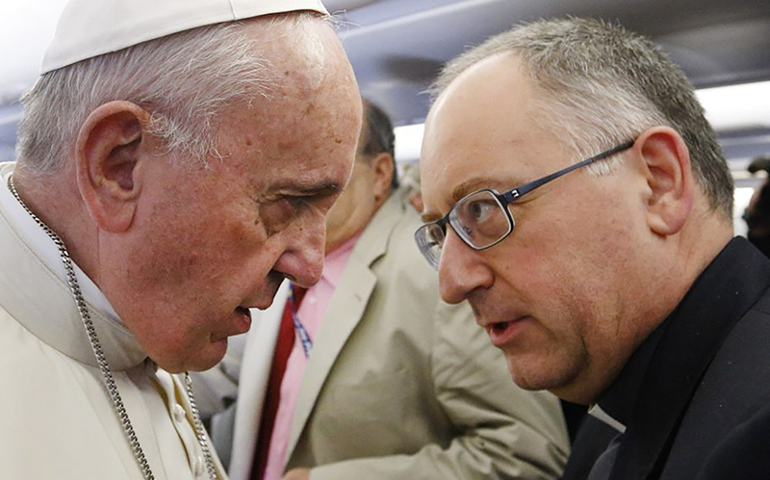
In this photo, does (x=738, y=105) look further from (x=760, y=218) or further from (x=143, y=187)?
(x=143, y=187)

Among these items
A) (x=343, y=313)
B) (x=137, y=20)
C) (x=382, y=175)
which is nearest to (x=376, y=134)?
(x=382, y=175)

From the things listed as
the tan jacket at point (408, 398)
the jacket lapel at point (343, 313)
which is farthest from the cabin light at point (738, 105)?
the tan jacket at point (408, 398)

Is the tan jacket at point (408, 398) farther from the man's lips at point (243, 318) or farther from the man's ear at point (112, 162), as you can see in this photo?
the man's ear at point (112, 162)

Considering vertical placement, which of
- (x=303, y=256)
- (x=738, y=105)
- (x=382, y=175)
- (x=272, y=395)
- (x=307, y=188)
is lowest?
(x=272, y=395)

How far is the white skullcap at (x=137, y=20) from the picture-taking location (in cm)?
101

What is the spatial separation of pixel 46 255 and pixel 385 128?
1796 mm

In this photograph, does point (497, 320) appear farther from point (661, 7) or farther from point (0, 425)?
point (661, 7)

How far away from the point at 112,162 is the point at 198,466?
538mm

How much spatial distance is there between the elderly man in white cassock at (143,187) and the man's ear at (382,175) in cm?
144

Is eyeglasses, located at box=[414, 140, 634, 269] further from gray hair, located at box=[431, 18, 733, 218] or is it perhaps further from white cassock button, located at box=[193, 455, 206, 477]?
white cassock button, located at box=[193, 455, 206, 477]

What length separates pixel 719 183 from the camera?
1465mm

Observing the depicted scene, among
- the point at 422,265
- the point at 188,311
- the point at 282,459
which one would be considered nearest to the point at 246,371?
the point at 282,459

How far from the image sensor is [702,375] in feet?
4.11

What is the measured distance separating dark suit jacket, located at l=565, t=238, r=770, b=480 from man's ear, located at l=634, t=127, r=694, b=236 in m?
0.10
